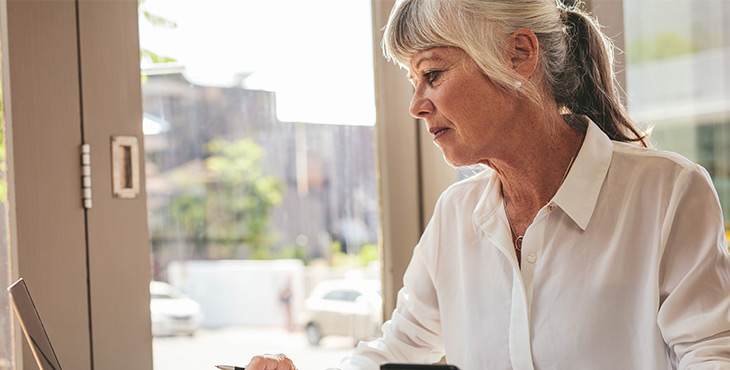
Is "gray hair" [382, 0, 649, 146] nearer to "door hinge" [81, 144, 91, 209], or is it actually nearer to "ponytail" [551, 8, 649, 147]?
"ponytail" [551, 8, 649, 147]

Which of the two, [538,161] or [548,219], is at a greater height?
[538,161]

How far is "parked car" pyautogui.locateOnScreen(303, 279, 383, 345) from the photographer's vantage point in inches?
64.3

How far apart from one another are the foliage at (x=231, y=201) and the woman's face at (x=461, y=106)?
18.4 inches

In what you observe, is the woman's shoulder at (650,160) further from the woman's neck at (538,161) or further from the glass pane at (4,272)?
the glass pane at (4,272)

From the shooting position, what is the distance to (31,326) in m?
0.88

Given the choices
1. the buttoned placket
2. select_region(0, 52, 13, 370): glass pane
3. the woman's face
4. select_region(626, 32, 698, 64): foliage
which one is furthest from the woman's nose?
select_region(626, 32, 698, 64): foliage

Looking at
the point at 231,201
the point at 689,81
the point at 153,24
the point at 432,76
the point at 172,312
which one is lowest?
the point at 172,312

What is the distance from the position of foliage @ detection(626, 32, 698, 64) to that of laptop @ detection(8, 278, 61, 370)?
266cm

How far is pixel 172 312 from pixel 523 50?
2.88 feet

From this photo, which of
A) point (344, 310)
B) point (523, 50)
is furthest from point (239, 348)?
point (523, 50)

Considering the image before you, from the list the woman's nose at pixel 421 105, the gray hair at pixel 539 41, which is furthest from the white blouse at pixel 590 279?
the woman's nose at pixel 421 105

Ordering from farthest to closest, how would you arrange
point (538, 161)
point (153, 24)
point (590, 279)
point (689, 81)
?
point (689, 81) < point (153, 24) < point (538, 161) < point (590, 279)

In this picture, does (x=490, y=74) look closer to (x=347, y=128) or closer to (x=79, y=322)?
(x=347, y=128)

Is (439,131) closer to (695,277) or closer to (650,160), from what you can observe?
(650,160)
